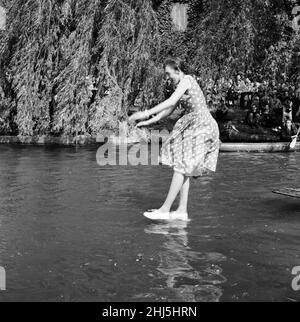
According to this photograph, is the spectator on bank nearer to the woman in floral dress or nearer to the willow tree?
the willow tree

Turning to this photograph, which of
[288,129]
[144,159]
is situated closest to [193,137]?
[144,159]

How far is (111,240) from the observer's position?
605 centimetres

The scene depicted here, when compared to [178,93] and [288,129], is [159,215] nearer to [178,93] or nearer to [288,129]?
[178,93]

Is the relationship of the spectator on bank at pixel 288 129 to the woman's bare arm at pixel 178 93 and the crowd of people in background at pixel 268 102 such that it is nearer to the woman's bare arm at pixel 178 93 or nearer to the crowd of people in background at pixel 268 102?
the crowd of people in background at pixel 268 102

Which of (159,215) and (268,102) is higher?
(268,102)

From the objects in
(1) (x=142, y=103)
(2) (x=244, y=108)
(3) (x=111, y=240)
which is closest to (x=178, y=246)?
(3) (x=111, y=240)

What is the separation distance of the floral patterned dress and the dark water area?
0.63 metres

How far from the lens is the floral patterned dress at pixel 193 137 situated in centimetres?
689

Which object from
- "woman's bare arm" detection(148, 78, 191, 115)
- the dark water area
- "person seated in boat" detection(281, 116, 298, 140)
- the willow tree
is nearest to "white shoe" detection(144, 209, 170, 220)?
the dark water area

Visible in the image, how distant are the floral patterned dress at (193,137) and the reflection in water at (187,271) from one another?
0.91 m

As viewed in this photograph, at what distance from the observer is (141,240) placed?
6.05 m

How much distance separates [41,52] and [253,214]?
1088cm

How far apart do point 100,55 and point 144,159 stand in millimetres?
4510

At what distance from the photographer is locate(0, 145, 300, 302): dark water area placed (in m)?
4.65
